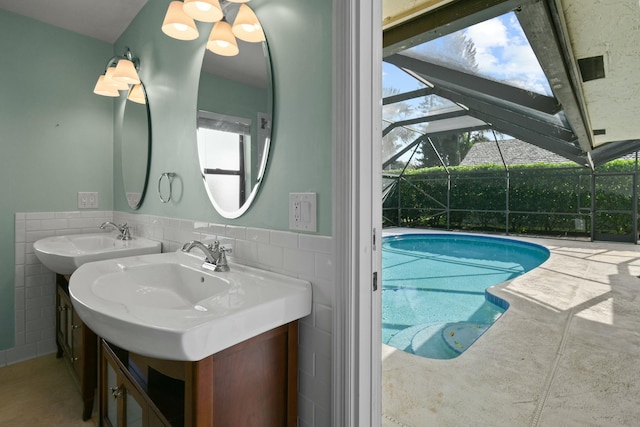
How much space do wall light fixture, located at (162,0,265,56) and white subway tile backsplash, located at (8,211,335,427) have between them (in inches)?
31.5

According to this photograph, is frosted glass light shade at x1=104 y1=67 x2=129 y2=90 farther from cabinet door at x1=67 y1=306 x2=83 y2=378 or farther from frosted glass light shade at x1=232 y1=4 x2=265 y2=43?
cabinet door at x1=67 y1=306 x2=83 y2=378

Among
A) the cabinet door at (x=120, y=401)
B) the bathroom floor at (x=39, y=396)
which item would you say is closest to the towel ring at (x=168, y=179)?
the cabinet door at (x=120, y=401)

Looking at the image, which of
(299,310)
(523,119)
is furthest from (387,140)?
(299,310)

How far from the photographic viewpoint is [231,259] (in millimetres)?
1404

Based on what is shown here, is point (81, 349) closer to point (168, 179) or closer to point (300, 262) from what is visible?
point (168, 179)

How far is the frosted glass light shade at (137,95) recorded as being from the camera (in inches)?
86.0

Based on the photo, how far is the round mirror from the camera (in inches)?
85.1

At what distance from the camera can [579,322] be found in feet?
9.07

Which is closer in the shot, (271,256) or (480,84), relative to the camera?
(271,256)

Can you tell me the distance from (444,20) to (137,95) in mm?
1981

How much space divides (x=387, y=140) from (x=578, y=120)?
527 centimetres

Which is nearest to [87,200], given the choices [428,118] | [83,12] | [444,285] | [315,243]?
→ [83,12]

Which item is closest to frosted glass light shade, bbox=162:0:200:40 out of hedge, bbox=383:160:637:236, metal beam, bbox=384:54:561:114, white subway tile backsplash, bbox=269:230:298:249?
white subway tile backsplash, bbox=269:230:298:249

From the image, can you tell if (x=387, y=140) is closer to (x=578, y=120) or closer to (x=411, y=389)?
(x=578, y=120)
